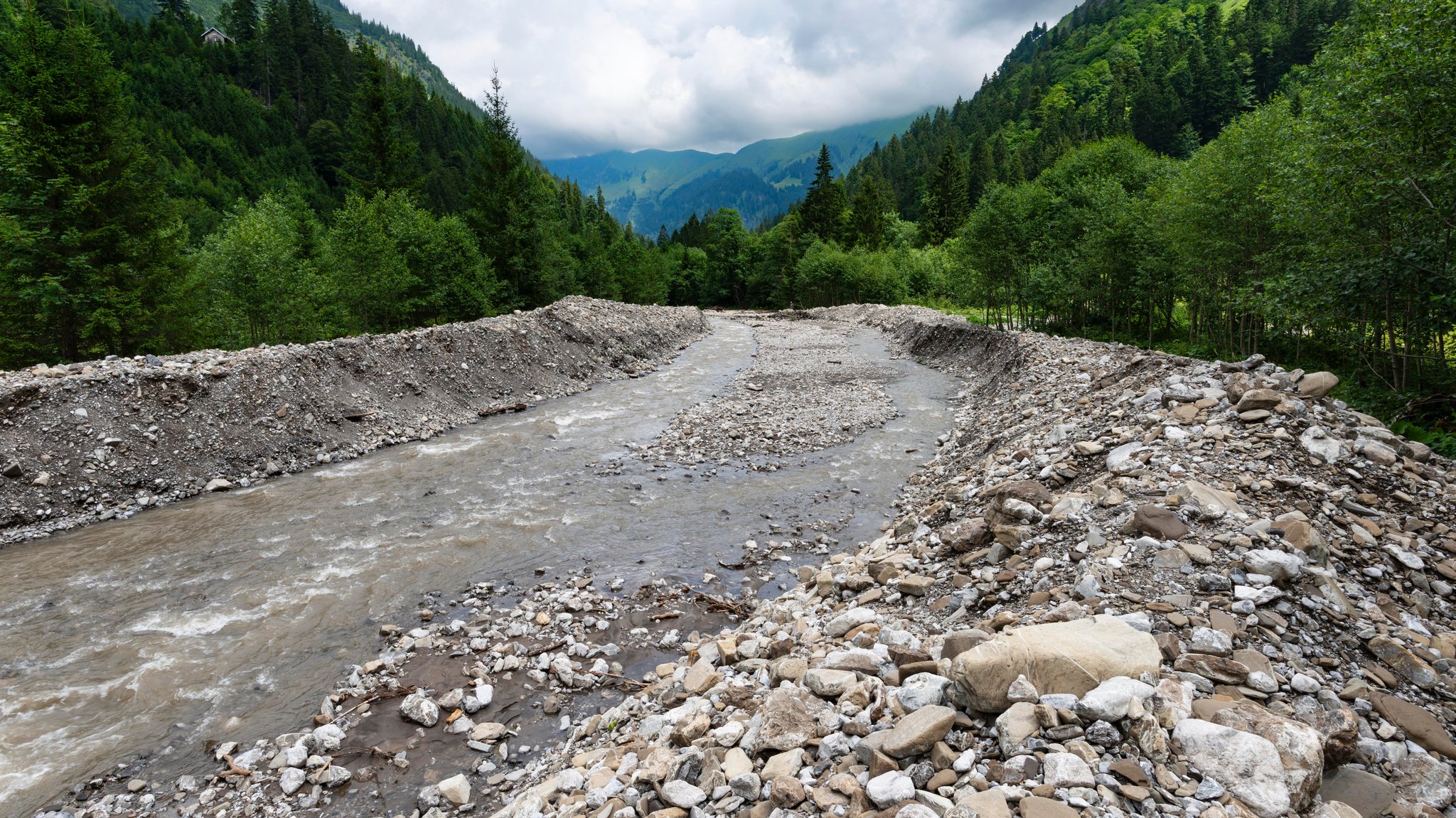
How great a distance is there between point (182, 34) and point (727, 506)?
428 feet

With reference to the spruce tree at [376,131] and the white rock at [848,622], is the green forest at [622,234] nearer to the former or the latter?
the spruce tree at [376,131]

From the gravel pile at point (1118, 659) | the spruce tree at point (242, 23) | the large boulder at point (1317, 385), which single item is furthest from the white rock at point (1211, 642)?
the spruce tree at point (242, 23)

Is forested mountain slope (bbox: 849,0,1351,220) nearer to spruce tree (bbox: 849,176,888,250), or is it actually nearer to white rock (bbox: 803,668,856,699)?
spruce tree (bbox: 849,176,888,250)

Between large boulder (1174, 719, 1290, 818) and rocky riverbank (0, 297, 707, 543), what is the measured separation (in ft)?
55.9

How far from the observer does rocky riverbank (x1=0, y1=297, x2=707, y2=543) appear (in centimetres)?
1180

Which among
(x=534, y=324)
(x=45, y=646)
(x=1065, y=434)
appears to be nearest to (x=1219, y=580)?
(x=1065, y=434)

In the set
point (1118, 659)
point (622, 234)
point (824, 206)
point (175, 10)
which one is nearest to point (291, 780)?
point (1118, 659)

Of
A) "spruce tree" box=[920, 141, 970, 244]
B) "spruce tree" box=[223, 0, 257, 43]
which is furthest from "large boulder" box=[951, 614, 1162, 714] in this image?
"spruce tree" box=[223, 0, 257, 43]

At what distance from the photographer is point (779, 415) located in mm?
19562

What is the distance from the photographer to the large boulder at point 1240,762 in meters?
2.99

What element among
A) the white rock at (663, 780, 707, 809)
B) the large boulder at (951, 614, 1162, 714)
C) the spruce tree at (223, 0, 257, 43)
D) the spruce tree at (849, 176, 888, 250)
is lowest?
the white rock at (663, 780, 707, 809)

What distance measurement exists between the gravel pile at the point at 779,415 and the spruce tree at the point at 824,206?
63.0m

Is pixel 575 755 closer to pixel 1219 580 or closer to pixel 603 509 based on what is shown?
pixel 1219 580

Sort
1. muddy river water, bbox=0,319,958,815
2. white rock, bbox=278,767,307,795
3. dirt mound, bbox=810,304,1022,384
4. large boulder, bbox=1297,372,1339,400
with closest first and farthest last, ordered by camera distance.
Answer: white rock, bbox=278,767,307,795 → muddy river water, bbox=0,319,958,815 → large boulder, bbox=1297,372,1339,400 → dirt mound, bbox=810,304,1022,384
